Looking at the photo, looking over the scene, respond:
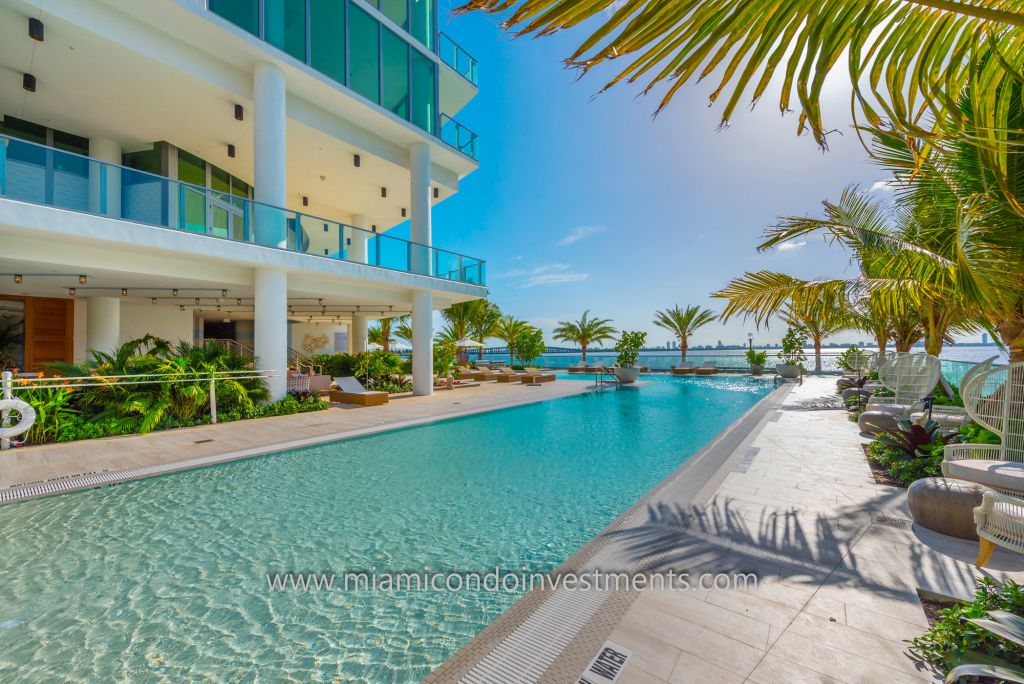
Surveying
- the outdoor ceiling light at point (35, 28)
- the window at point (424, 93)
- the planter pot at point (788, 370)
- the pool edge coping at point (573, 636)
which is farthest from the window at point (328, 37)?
the planter pot at point (788, 370)

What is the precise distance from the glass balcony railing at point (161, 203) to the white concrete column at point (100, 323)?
6457mm

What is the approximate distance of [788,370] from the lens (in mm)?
21812

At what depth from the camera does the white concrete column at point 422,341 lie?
1543 centimetres

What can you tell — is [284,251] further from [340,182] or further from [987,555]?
[987,555]

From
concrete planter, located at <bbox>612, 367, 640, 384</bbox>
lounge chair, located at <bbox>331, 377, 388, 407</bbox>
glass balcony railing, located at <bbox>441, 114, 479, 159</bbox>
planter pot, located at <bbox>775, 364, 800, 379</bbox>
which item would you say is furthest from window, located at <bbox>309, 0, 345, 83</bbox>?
planter pot, located at <bbox>775, 364, 800, 379</bbox>

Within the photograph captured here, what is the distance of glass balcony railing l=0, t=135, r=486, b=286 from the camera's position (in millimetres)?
7625

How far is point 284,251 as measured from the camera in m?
11.0

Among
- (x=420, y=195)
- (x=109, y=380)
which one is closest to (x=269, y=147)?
(x=420, y=195)

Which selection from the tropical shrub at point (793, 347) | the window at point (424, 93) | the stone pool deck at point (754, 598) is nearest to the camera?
the stone pool deck at point (754, 598)

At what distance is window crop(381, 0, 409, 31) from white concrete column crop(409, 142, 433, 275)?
3.89 m

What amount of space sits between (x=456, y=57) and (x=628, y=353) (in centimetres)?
1477

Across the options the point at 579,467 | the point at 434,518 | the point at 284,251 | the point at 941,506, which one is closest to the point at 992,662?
the point at 941,506

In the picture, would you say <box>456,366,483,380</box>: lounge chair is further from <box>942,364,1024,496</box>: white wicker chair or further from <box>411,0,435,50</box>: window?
<box>942,364,1024,496</box>: white wicker chair

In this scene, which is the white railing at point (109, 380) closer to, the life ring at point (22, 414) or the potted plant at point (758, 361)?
the life ring at point (22, 414)
